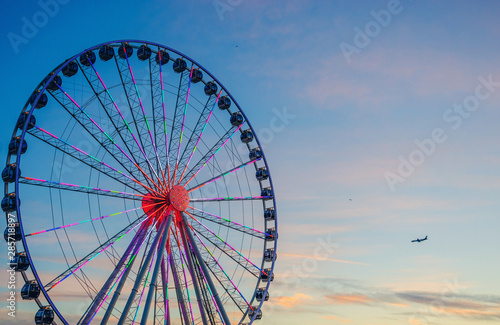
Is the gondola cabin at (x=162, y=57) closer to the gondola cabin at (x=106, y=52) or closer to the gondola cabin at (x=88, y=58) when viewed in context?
the gondola cabin at (x=106, y=52)

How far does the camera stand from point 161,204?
4225cm

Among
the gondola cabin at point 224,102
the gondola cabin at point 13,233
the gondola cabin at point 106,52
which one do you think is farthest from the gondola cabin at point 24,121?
the gondola cabin at point 224,102

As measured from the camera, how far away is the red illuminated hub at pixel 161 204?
138 ft

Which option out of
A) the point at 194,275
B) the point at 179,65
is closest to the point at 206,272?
the point at 194,275

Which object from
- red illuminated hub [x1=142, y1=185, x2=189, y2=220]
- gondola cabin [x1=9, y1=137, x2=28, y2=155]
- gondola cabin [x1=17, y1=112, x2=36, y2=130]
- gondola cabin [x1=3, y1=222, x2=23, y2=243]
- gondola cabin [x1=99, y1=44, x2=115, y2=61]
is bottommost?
gondola cabin [x1=3, y1=222, x2=23, y2=243]

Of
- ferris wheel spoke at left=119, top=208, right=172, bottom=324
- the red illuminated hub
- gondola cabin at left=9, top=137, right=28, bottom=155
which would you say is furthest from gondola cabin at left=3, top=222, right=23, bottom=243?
the red illuminated hub

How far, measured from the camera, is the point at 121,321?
37.1m

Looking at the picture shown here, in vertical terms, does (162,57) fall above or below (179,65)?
above

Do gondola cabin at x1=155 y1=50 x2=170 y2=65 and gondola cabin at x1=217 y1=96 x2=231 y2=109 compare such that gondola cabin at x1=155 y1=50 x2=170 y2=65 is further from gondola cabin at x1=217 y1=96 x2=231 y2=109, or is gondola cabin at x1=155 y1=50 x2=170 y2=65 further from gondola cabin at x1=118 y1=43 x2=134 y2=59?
gondola cabin at x1=217 y1=96 x2=231 y2=109

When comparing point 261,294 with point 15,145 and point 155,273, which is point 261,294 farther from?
point 15,145

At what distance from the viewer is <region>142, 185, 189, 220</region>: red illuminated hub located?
4204 centimetres

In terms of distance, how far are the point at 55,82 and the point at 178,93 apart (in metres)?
9.73

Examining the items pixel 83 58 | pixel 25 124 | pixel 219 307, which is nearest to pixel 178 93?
pixel 83 58

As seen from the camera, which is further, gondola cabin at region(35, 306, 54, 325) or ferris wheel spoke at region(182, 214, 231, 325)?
ferris wheel spoke at region(182, 214, 231, 325)
